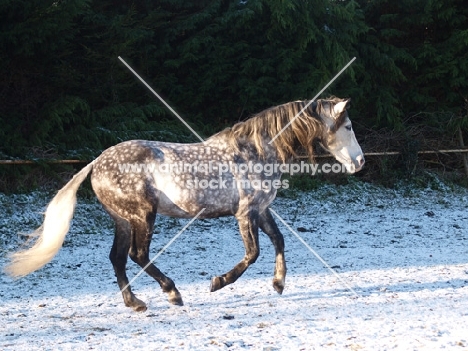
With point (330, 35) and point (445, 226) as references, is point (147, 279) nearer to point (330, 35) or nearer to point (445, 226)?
point (445, 226)

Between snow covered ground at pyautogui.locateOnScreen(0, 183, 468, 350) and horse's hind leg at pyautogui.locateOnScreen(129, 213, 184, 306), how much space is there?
0.14 metres

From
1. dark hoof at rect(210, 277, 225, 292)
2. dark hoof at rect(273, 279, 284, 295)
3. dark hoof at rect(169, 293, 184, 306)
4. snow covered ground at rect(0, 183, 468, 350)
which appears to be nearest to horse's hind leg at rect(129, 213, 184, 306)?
dark hoof at rect(169, 293, 184, 306)

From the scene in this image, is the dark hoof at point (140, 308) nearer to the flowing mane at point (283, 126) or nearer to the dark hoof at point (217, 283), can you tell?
the dark hoof at point (217, 283)

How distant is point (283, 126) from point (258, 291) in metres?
1.56

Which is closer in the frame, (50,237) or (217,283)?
(217,283)

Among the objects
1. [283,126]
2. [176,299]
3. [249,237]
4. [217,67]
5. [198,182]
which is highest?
[283,126]

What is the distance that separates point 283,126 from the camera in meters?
4.90

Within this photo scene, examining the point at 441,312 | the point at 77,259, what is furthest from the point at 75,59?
the point at 441,312

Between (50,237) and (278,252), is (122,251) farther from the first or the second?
(278,252)

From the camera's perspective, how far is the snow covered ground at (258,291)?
12.2 feet

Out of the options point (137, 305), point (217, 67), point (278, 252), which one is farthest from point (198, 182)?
point (217, 67)

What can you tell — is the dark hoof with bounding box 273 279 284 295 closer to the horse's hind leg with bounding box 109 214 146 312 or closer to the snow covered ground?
the snow covered ground

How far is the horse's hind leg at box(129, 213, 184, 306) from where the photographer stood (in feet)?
15.1

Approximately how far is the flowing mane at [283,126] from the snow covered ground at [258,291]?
1353 mm
